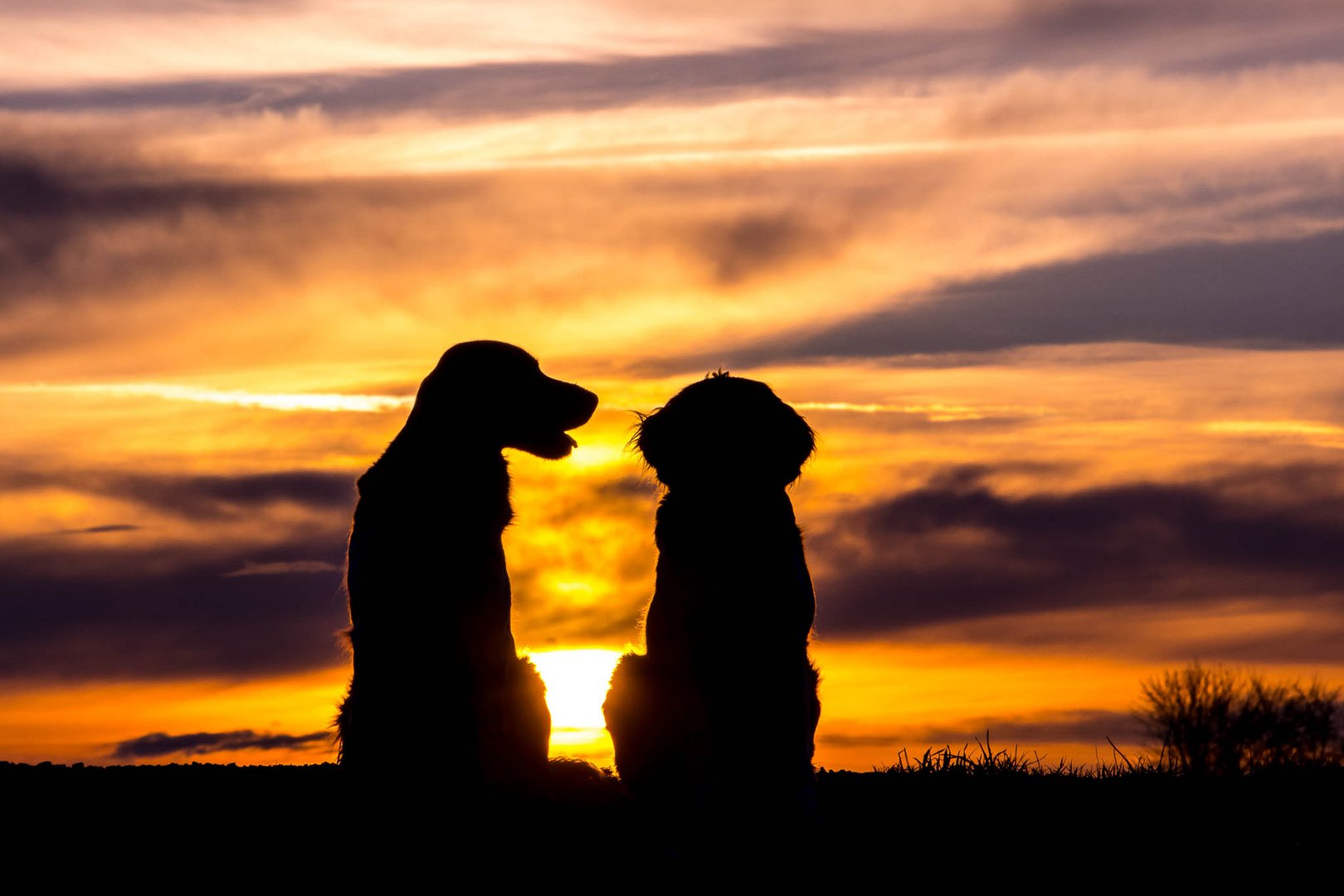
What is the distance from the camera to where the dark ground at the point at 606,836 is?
8.79m

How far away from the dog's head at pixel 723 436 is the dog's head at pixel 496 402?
1.14 meters

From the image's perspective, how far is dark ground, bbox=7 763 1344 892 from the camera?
28.8ft

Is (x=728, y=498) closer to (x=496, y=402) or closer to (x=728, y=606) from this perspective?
(x=728, y=606)

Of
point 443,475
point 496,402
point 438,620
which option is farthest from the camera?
point 496,402

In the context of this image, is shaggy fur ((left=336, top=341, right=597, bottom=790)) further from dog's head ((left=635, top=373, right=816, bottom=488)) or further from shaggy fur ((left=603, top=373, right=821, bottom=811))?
dog's head ((left=635, top=373, right=816, bottom=488))

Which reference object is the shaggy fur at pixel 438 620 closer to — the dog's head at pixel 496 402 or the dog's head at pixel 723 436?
the dog's head at pixel 496 402

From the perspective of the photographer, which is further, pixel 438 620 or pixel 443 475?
pixel 443 475

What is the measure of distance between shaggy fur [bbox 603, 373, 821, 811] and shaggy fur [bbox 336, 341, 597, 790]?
3.05 ft

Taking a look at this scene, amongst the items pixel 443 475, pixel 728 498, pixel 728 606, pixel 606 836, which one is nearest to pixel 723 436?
pixel 728 498

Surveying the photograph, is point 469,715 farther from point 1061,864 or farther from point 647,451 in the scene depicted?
point 1061,864

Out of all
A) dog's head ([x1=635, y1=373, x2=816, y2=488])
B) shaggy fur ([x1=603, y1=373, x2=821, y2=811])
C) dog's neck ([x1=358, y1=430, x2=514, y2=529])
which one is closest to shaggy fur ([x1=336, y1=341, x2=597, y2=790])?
dog's neck ([x1=358, y1=430, x2=514, y2=529])

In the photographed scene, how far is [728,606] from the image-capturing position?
8.88m

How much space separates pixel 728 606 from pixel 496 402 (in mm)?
2000

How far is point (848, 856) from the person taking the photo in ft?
29.9
